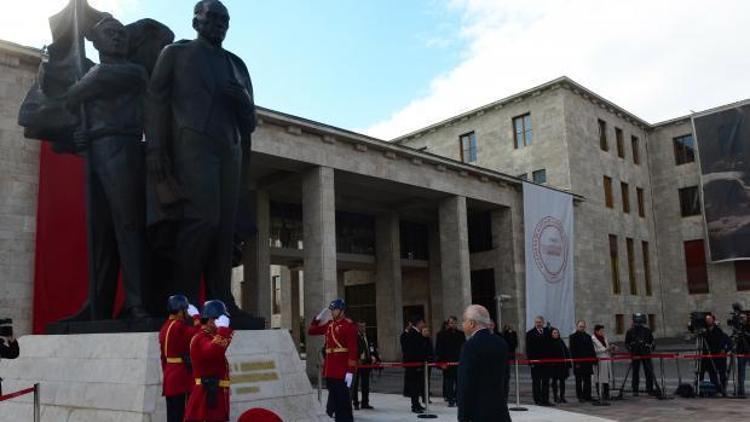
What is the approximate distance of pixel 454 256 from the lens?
27484 mm

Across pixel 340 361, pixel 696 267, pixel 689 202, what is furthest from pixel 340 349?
pixel 689 202

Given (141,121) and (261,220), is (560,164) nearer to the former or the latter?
(261,220)

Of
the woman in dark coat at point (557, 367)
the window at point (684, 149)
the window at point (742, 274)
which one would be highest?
the window at point (684, 149)

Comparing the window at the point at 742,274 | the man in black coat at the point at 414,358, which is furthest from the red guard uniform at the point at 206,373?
the window at the point at 742,274

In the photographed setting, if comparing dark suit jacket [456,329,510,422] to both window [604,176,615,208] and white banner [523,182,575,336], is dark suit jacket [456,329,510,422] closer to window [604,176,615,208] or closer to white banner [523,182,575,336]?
white banner [523,182,575,336]

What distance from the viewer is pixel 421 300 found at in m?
33.9

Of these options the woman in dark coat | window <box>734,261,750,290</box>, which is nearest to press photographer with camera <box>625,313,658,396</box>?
the woman in dark coat

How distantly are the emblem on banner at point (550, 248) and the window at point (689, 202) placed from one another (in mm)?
11869

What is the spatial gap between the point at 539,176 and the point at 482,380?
31.1m

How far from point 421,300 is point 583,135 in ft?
39.8

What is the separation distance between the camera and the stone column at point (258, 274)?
2356 centimetres

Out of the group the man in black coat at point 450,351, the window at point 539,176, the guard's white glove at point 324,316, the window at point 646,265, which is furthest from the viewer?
the window at point 646,265

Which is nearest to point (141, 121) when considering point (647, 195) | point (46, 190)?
point (46, 190)

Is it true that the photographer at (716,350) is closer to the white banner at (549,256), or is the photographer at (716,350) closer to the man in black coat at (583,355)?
the man in black coat at (583,355)
